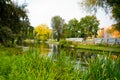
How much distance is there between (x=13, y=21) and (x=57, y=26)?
101m

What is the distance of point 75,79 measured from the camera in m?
6.86

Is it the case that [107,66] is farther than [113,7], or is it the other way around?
[113,7]

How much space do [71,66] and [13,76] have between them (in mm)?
1470

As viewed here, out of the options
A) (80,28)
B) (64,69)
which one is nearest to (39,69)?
(64,69)

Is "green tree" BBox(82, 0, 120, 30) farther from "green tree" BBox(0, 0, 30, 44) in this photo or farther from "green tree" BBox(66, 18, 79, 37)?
"green tree" BBox(66, 18, 79, 37)

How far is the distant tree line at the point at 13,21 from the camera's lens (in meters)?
32.3

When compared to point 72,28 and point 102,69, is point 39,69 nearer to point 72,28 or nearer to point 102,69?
point 102,69

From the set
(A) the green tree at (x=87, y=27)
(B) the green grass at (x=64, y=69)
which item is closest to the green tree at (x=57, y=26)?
(A) the green tree at (x=87, y=27)

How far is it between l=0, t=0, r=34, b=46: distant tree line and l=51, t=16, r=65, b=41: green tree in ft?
313

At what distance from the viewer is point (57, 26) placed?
449 feet

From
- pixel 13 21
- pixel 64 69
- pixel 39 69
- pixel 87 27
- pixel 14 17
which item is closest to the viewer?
pixel 64 69

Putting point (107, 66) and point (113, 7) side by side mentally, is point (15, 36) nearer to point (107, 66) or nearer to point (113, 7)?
point (113, 7)

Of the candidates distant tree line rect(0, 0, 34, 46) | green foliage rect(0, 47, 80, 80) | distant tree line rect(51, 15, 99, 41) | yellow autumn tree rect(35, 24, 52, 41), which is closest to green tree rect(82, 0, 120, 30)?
distant tree line rect(0, 0, 34, 46)

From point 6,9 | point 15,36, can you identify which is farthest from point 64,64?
point 6,9
